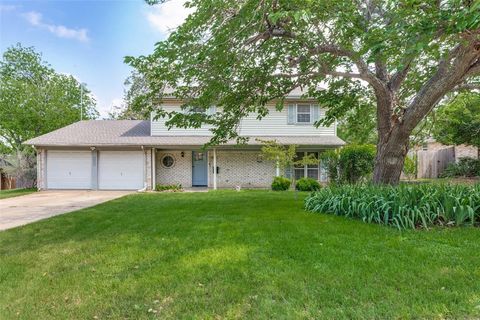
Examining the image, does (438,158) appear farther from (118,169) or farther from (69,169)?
(69,169)

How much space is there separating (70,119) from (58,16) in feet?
47.6

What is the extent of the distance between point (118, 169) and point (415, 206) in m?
14.4

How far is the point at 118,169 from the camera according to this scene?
16.3 metres

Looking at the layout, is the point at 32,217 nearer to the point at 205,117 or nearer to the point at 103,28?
the point at 205,117

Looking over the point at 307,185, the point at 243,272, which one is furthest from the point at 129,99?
the point at 243,272

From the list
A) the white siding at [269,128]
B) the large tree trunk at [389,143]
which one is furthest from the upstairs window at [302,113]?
the large tree trunk at [389,143]

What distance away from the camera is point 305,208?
7727mm

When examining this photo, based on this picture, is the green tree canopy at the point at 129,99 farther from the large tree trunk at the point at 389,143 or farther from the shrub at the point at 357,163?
the large tree trunk at the point at 389,143

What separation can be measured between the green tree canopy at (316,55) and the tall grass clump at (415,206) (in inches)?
60.3

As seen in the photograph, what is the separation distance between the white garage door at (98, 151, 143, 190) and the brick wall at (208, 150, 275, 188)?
402cm

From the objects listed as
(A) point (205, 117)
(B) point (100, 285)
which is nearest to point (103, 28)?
(A) point (205, 117)

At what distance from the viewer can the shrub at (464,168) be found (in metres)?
18.4

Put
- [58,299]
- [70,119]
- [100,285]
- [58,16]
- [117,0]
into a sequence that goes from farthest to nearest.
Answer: [70,119] < [58,16] < [117,0] < [100,285] < [58,299]

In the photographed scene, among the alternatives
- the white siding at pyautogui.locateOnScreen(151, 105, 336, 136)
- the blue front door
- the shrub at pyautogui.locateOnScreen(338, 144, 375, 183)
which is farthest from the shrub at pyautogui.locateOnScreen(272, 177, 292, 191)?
the blue front door
